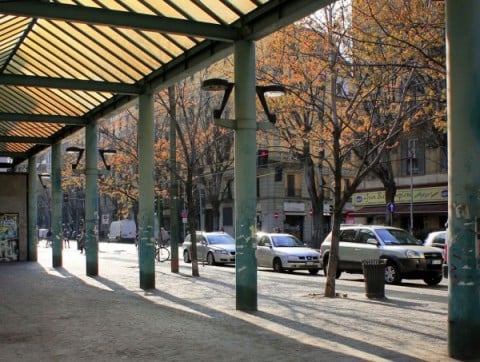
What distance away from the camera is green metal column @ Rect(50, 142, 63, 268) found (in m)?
25.0

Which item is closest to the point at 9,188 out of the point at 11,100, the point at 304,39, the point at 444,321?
the point at 11,100

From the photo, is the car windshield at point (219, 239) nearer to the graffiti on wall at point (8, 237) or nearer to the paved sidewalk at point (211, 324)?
the graffiti on wall at point (8, 237)

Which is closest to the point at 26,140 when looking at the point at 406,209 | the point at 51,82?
the point at 51,82

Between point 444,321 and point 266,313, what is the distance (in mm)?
3039

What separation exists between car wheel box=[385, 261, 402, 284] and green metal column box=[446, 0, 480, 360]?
36.7 ft

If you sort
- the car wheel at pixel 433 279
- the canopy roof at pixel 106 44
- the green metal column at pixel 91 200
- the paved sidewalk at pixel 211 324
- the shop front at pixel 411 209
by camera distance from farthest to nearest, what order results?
the shop front at pixel 411 209 → the green metal column at pixel 91 200 → the car wheel at pixel 433 279 → the canopy roof at pixel 106 44 → the paved sidewalk at pixel 211 324

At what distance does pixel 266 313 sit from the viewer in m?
11.3

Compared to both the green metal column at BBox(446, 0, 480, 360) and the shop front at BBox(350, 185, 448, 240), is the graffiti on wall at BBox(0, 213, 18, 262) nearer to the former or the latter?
the shop front at BBox(350, 185, 448, 240)

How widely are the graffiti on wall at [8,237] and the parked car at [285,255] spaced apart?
37.3 feet

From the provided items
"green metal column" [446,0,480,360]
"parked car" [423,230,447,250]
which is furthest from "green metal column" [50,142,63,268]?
"green metal column" [446,0,480,360]

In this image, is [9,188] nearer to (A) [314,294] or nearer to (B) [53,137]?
(B) [53,137]

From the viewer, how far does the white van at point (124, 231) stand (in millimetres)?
69188

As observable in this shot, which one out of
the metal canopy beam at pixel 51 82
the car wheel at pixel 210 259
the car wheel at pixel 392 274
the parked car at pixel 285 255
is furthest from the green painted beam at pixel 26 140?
the car wheel at pixel 392 274

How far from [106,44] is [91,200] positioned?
294 inches
